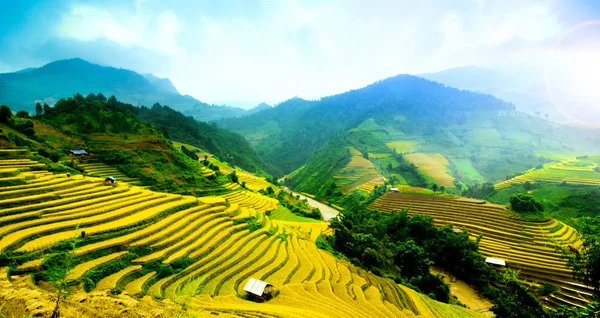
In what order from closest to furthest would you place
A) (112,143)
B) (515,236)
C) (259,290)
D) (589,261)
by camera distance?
(589,261)
(259,290)
(515,236)
(112,143)

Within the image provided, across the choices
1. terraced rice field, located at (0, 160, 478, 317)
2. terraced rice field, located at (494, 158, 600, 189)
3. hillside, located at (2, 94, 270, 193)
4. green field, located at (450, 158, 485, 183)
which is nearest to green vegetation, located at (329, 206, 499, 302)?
terraced rice field, located at (0, 160, 478, 317)

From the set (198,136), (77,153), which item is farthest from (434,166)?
(77,153)

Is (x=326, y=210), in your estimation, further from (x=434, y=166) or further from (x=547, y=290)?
(x=434, y=166)

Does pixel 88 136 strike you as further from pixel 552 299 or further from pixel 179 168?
pixel 552 299

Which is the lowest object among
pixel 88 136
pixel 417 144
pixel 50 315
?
pixel 50 315

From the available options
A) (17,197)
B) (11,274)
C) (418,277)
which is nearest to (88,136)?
(17,197)
